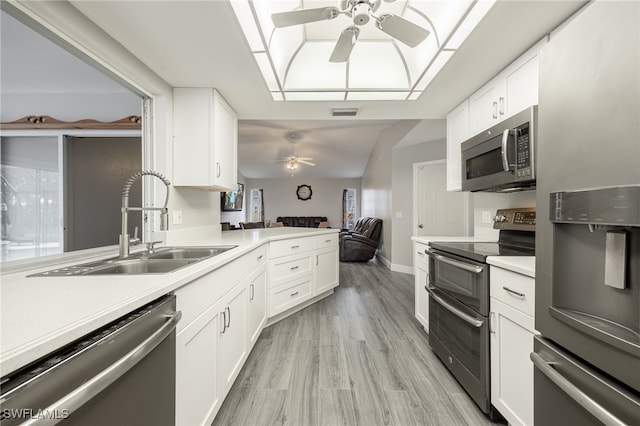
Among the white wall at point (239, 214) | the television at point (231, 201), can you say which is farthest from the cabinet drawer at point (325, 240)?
the white wall at point (239, 214)

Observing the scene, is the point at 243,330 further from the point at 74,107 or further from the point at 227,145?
the point at 74,107

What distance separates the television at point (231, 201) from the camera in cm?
809

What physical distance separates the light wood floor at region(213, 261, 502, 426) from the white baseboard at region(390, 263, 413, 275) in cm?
213

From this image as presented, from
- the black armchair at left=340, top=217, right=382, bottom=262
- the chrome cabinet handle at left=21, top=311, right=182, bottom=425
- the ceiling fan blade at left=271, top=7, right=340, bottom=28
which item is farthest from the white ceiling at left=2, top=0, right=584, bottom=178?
the black armchair at left=340, top=217, right=382, bottom=262

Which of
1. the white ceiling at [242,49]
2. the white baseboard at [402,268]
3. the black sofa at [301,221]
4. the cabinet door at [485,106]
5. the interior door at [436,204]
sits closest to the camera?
the white ceiling at [242,49]

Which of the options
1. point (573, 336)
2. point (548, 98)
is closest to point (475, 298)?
point (573, 336)

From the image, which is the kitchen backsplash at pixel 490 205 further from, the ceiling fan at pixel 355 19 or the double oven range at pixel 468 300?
the ceiling fan at pixel 355 19

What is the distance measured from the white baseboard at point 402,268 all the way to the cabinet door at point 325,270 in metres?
1.88

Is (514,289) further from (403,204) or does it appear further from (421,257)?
(403,204)

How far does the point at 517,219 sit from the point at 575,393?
143cm

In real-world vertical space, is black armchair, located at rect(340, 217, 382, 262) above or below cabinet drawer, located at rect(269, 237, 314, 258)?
below

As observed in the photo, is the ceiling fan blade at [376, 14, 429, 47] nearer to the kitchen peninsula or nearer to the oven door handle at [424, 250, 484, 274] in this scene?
the oven door handle at [424, 250, 484, 274]

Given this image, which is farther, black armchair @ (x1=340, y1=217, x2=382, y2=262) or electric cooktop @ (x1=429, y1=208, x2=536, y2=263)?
black armchair @ (x1=340, y1=217, x2=382, y2=262)

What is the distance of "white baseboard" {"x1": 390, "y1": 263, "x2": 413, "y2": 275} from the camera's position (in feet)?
16.1
